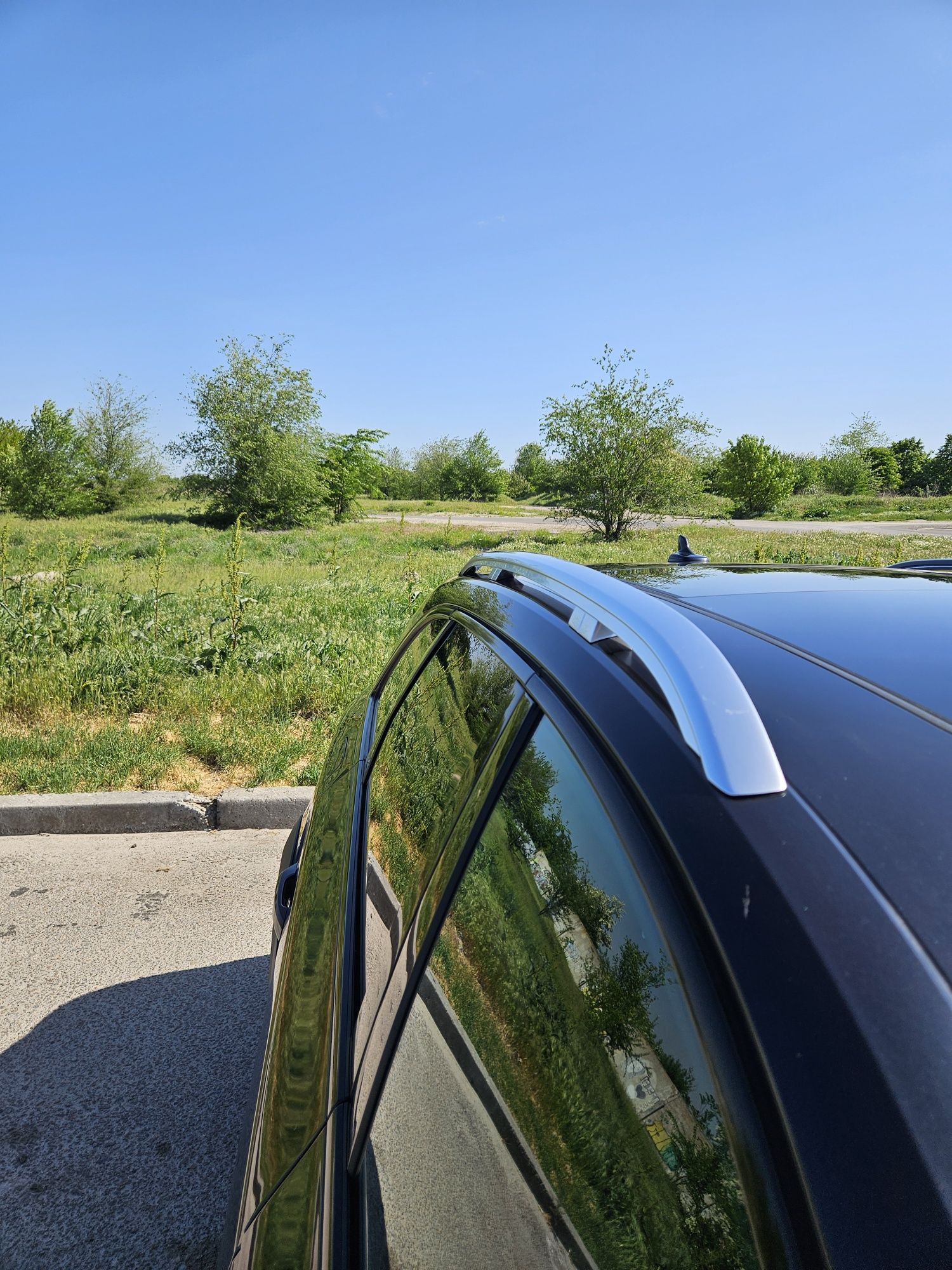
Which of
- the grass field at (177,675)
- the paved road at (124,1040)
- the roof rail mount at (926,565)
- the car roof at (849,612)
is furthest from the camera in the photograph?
the grass field at (177,675)

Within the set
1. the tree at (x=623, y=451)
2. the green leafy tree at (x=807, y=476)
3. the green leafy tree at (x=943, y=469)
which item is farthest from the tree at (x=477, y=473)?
the tree at (x=623, y=451)

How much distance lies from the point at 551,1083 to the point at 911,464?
8076 centimetres

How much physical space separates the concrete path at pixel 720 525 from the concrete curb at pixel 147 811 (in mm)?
23906

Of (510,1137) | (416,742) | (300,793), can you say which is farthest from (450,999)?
(300,793)

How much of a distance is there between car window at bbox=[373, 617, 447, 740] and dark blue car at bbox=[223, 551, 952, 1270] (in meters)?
0.66

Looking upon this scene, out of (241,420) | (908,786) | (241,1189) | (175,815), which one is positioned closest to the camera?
(908,786)

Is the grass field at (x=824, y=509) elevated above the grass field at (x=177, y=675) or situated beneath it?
elevated above

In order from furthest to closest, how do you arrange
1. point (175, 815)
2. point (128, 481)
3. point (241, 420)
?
point (128, 481) → point (241, 420) → point (175, 815)

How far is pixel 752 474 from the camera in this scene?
58781 mm

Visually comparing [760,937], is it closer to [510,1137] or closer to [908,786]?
[908,786]

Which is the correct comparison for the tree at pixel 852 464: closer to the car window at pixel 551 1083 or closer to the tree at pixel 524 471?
the tree at pixel 524 471

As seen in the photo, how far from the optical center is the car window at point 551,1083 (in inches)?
Answer: 25.8

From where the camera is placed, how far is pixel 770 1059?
0.62 metres

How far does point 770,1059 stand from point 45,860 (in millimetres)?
4364
